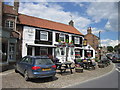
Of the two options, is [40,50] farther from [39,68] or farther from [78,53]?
[39,68]

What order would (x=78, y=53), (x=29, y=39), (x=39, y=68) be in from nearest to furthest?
(x=39, y=68) < (x=29, y=39) < (x=78, y=53)

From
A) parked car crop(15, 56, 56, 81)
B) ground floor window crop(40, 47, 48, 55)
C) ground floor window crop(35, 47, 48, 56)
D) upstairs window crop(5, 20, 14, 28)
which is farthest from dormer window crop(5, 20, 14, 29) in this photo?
parked car crop(15, 56, 56, 81)

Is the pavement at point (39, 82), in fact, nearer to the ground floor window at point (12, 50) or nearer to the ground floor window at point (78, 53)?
the ground floor window at point (12, 50)

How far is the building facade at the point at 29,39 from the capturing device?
42.8 ft

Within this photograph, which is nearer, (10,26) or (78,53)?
(10,26)

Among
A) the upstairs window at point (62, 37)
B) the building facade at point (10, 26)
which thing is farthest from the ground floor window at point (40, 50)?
the upstairs window at point (62, 37)

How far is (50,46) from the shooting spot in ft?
55.4

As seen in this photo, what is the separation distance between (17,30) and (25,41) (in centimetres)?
198

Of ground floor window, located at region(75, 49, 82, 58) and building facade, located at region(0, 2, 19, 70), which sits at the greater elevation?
building facade, located at region(0, 2, 19, 70)

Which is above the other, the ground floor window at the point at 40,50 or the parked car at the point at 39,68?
the ground floor window at the point at 40,50

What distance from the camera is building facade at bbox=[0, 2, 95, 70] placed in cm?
1304

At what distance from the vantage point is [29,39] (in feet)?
50.4

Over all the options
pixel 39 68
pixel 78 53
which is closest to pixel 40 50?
pixel 78 53

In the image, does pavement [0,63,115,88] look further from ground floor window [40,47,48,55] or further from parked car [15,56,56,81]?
ground floor window [40,47,48,55]
